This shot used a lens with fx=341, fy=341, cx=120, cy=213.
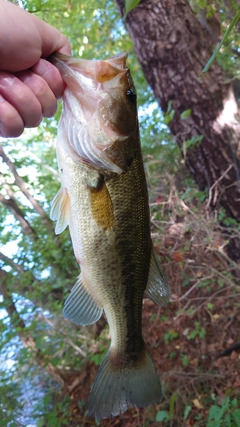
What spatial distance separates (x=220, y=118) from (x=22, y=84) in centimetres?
268

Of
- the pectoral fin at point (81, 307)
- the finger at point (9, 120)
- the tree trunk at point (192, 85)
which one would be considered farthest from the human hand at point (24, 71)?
the tree trunk at point (192, 85)

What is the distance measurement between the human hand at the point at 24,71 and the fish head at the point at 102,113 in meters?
0.07

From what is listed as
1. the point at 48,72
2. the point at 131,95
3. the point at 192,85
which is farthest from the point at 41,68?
the point at 192,85

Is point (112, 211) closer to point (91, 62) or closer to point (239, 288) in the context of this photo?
point (91, 62)

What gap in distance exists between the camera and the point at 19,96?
4.16 feet

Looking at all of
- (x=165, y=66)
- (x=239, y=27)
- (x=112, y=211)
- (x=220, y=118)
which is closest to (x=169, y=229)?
(x=220, y=118)

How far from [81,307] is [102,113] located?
0.91 m

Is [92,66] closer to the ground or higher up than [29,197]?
closer to the ground

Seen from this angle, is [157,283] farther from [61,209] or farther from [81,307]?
[61,209]

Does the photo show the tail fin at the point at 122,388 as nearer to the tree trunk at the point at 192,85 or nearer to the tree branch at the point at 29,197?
the tree trunk at the point at 192,85

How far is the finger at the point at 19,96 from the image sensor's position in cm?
126

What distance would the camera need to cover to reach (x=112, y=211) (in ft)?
4.95

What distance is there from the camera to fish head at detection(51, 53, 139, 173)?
4.59 ft

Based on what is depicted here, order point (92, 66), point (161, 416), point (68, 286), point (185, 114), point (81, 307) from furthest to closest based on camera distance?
point (68, 286)
point (185, 114)
point (161, 416)
point (81, 307)
point (92, 66)
